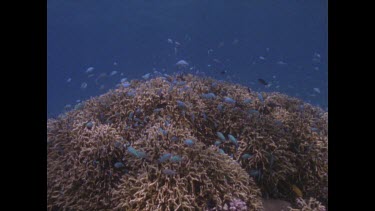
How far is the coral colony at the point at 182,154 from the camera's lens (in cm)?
505

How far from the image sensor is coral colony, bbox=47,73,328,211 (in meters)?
5.05

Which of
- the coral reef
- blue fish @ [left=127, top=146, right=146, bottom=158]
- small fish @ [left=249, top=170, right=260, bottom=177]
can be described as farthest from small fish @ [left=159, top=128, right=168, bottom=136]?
the coral reef

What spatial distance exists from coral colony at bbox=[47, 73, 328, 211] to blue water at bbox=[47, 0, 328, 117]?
3725 centimetres

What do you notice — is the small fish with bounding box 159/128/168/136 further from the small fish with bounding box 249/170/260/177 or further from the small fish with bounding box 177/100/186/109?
the small fish with bounding box 249/170/260/177

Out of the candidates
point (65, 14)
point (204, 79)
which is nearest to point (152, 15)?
point (65, 14)

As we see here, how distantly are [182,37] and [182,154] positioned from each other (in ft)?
236

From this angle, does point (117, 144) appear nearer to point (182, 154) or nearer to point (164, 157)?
point (164, 157)

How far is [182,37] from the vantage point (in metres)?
75.1

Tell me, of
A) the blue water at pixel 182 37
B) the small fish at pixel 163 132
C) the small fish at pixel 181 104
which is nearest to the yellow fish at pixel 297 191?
the small fish at pixel 163 132

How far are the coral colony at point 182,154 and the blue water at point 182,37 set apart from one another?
37250 millimetres

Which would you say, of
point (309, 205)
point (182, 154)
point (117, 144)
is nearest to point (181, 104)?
point (182, 154)

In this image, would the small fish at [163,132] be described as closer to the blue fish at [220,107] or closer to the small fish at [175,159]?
the small fish at [175,159]
